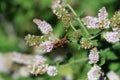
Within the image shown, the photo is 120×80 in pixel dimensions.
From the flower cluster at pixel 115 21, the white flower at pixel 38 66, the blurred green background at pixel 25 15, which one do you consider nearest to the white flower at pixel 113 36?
the flower cluster at pixel 115 21

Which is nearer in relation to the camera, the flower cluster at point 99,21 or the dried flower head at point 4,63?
the flower cluster at point 99,21

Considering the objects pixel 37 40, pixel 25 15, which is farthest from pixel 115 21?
pixel 25 15

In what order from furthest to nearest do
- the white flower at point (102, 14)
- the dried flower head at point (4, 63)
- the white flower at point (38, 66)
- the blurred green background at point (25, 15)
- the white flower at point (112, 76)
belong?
the dried flower head at point (4, 63) → the blurred green background at point (25, 15) → the white flower at point (112, 76) → the white flower at point (38, 66) → the white flower at point (102, 14)

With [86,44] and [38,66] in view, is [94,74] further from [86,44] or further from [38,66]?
[38,66]

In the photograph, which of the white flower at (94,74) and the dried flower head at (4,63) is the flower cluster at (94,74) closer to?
the white flower at (94,74)

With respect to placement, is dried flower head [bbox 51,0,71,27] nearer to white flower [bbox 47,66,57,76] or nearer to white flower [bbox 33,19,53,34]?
white flower [bbox 33,19,53,34]

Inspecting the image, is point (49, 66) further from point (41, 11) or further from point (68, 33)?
point (41, 11)
